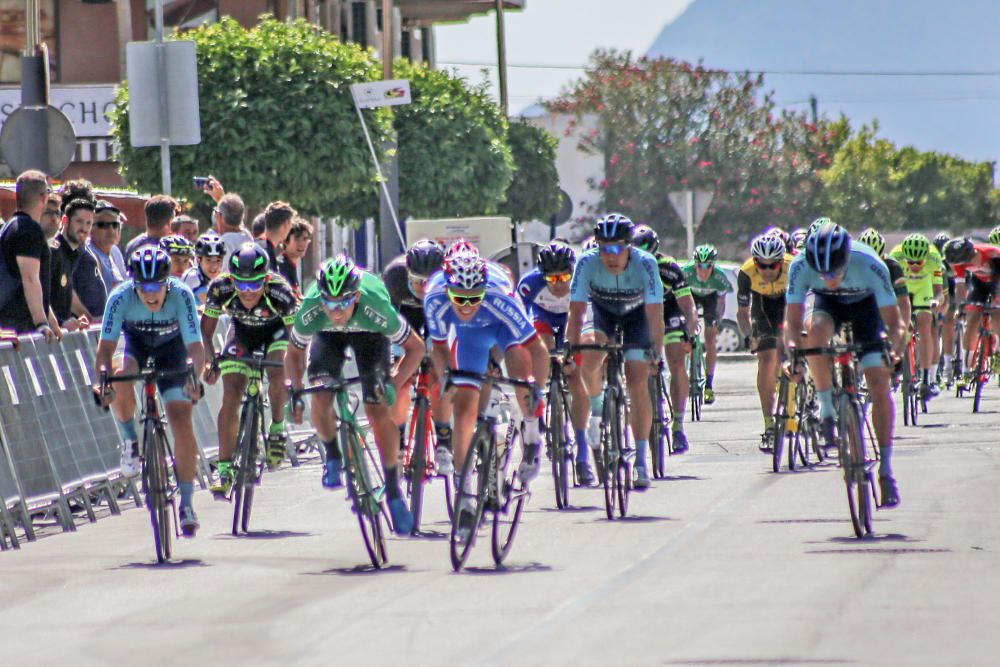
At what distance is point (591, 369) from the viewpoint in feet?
46.0

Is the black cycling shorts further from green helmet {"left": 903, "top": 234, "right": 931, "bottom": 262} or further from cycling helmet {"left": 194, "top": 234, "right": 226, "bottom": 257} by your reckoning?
green helmet {"left": 903, "top": 234, "right": 931, "bottom": 262}

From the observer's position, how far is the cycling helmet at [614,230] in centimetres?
1345

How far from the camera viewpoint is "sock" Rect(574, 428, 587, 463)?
14.1 meters

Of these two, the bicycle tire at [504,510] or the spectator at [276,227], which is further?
the spectator at [276,227]

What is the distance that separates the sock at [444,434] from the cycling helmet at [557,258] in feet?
5.94

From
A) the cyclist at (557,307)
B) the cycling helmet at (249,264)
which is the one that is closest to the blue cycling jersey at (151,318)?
the cycling helmet at (249,264)

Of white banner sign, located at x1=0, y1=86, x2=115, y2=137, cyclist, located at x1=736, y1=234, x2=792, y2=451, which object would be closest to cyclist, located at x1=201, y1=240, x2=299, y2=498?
cyclist, located at x1=736, y1=234, x2=792, y2=451

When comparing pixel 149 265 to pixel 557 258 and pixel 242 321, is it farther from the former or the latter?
pixel 557 258

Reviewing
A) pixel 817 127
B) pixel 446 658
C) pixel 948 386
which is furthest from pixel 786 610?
pixel 817 127

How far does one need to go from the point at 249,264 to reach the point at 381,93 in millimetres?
16597

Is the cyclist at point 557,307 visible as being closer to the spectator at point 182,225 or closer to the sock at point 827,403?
the sock at point 827,403

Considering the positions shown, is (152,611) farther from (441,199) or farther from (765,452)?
(441,199)

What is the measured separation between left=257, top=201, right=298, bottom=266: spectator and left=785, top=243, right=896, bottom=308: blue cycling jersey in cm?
485

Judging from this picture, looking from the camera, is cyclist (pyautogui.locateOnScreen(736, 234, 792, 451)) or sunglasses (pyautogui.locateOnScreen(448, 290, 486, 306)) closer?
sunglasses (pyautogui.locateOnScreen(448, 290, 486, 306))
